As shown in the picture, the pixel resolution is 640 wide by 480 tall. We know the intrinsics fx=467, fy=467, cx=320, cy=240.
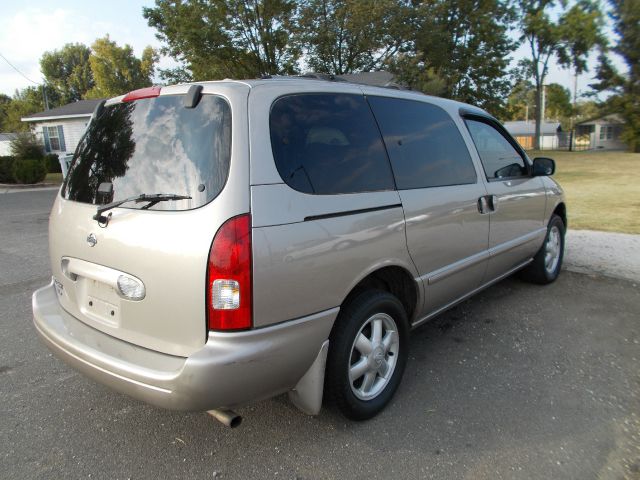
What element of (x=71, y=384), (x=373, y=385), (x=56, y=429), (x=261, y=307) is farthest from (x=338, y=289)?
(x=71, y=384)

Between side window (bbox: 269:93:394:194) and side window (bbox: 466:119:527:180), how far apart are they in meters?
1.33

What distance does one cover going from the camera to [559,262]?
16.8 ft

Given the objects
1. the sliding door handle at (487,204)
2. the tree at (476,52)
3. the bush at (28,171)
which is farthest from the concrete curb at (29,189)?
the tree at (476,52)

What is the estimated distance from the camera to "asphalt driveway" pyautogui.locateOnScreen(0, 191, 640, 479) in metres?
2.32

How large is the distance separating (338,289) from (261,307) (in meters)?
0.47

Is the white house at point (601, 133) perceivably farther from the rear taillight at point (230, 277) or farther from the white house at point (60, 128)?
the rear taillight at point (230, 277)

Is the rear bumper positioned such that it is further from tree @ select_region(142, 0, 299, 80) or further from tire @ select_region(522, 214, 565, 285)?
tree @ select_region(142, 0, 299, 80)

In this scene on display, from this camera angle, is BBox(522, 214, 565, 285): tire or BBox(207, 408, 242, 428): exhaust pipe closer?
BBox(207, 408, 242, 428): exhaust pipe

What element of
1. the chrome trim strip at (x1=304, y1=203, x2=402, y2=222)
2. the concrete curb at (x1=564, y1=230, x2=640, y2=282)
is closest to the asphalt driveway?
the chrome trim strip at (x1=304, y1=203, x2=402, y2=222)

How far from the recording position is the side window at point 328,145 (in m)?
2.27

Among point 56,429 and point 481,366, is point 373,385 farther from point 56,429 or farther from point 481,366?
point 56,429

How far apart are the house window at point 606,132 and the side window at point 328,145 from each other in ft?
184

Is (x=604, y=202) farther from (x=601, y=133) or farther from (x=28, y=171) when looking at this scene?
(x=601, y=133)

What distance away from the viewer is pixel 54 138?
2734cm
